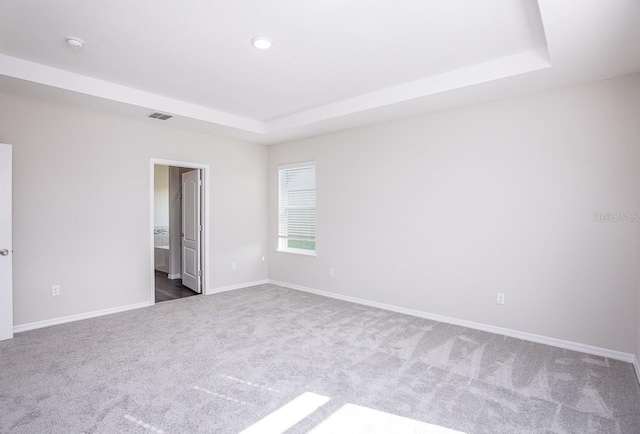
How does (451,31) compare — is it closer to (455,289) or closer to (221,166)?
(455,289)

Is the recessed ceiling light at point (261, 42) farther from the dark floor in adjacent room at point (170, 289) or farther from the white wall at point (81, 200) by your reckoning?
the dark floor in adjacent room at point (170, 289)

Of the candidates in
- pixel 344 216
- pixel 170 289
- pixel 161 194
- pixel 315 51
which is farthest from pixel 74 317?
pixel 161 194

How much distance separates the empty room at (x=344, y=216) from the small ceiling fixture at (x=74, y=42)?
0.03 metres

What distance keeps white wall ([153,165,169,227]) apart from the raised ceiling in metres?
4.18

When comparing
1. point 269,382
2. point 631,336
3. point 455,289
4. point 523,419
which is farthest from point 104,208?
point 631,336

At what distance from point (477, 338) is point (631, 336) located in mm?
1232

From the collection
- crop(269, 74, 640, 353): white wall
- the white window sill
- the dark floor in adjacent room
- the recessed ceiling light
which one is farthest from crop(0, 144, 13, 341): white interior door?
crop(269, 74, 640, 353): white wall

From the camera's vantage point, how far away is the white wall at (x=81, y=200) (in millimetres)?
3746

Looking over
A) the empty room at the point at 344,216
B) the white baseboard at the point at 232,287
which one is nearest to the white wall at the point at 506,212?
the empty room at the point at 344,216

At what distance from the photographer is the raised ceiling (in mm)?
2406

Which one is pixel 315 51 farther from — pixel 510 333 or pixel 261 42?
pixel 510 333

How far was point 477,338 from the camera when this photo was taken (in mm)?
3559

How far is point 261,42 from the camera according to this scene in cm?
287

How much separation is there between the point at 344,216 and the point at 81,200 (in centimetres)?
337
